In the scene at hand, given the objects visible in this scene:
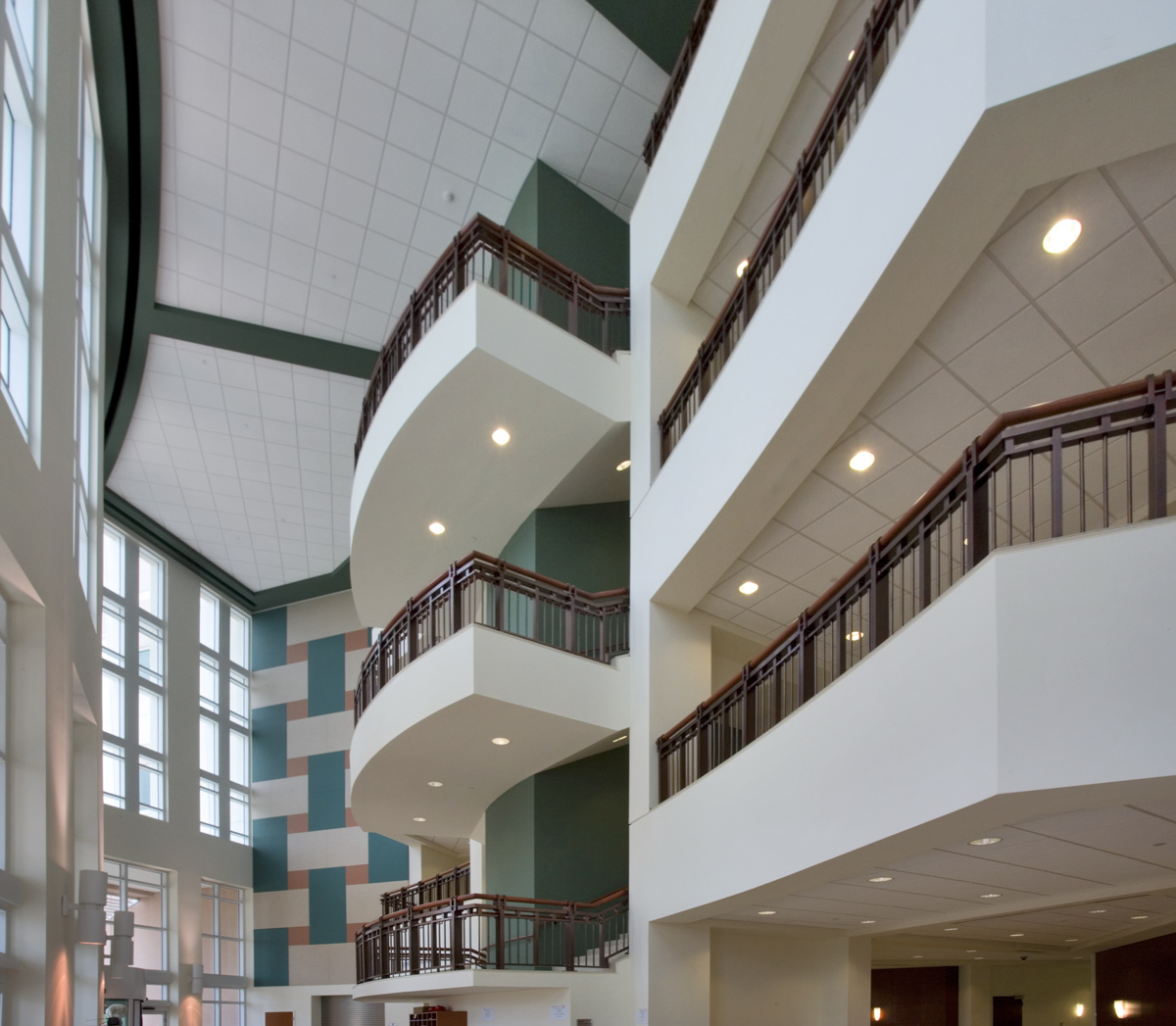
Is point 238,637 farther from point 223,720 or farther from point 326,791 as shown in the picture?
point 326,791

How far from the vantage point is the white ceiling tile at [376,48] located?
1398cm

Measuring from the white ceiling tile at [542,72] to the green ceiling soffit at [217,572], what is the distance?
44.2ft

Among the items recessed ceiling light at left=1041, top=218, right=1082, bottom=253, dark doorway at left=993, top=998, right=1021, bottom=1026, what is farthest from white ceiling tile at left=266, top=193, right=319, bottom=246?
dark doorway at left=993, top=998, right=1021, bottom=1026

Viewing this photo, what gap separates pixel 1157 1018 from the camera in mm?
14898

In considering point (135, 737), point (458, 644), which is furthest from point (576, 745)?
point (135, 737)

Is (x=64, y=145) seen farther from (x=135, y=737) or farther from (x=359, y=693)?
(x=135, y=737)

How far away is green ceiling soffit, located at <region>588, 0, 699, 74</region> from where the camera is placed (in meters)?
13.7

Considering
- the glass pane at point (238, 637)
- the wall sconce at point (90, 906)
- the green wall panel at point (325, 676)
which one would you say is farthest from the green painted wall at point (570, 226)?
the glass pane at point (238, 637)

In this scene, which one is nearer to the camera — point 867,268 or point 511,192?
point 867,268

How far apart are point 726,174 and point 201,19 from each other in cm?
738

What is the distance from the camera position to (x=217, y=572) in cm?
2867

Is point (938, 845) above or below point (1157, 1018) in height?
above

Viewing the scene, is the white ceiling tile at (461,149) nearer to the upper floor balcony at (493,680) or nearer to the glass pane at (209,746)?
the upper floor balcony at (493,680)

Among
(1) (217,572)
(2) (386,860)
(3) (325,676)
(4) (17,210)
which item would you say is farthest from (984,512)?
(1) (217,572)
